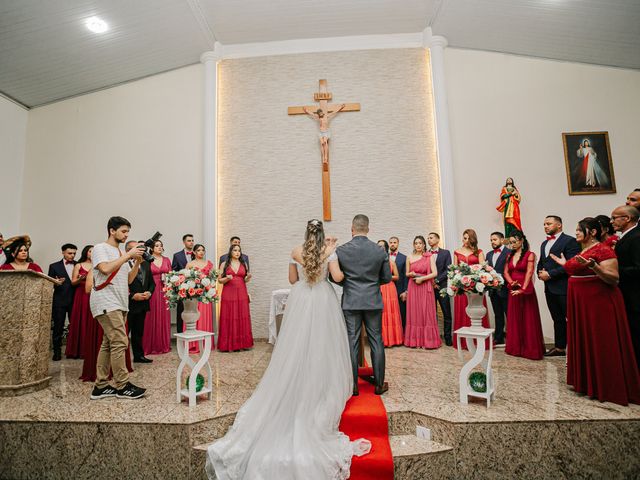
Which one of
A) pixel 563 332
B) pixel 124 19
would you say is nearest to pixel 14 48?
pixel 124 19

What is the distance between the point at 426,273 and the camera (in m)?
5.45

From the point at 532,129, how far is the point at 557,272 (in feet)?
10.5

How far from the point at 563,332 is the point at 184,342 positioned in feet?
14.7

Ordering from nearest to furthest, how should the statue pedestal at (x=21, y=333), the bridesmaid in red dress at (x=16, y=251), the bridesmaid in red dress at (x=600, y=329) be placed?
the bridesmaid in red dress at (x=600, y=329) → the statue pedestal at (x=21, y=333) → the bridesmaid in red dress at (x=16, y=251)

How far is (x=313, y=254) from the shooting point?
10.4ft

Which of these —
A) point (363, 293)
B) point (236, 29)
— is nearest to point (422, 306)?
point (363, 293)

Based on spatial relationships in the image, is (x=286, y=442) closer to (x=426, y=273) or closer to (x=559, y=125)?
(x=426, y=273)

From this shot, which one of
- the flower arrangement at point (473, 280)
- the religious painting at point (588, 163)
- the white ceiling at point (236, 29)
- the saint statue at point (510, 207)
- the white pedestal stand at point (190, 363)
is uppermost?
the white ceiling at point (236, 29)

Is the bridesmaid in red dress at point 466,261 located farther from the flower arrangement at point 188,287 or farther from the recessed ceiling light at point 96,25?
the recessed ceiling light at point 96,25

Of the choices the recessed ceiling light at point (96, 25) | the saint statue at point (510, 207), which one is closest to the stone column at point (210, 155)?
the recessed ceiling light at point (96, 25)

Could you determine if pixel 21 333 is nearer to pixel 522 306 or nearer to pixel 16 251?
pixel 16 251

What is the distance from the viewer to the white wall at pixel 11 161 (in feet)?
21.8

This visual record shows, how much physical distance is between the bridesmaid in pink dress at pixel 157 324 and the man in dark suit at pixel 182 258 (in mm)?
356

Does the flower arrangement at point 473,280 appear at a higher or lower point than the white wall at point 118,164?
lower
